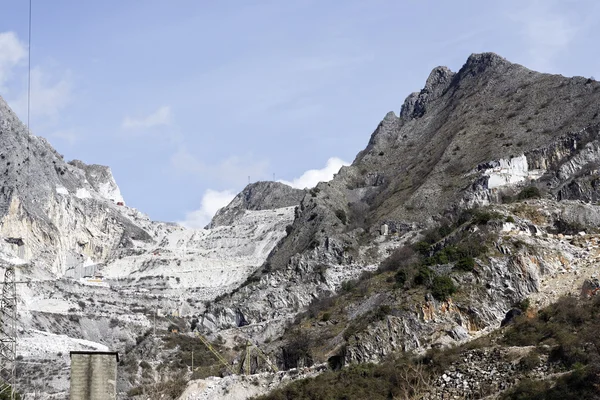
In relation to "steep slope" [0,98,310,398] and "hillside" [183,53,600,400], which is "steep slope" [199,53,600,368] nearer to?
"hillside" [183,53,600,400]

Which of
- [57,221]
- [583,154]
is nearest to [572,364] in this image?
[583,154]

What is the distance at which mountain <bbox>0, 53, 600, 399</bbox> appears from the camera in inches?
2266

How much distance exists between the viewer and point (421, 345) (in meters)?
54.0

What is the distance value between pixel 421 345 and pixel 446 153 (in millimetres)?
60849

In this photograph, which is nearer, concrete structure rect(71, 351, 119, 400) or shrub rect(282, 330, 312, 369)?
concrete structure rect(71, 351, 119, 400)

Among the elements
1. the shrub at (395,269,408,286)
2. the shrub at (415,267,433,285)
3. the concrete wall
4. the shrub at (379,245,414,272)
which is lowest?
the concrete wall

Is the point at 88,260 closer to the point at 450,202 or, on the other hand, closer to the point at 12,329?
the point at 450,202

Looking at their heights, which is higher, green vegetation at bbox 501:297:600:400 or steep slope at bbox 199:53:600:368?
steep slope at bbox 199:53:600:368

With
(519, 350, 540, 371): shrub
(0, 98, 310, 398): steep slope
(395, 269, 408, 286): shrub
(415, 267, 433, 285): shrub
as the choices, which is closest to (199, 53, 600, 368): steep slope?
(415, 267, 433, 285): shrub

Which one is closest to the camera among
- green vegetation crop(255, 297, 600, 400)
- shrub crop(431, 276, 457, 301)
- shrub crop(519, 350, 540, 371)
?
green vegetation crop(255, 297, 600, 400)

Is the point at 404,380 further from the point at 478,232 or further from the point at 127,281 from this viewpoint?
the point at 127,281

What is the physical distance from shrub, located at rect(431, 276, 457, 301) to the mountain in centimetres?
7

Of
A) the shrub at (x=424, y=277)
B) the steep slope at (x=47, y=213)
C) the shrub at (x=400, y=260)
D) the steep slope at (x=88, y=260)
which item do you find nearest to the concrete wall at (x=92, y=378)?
the shrub at (x=424, y=277)

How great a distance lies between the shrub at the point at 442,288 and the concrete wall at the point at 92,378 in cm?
3029
